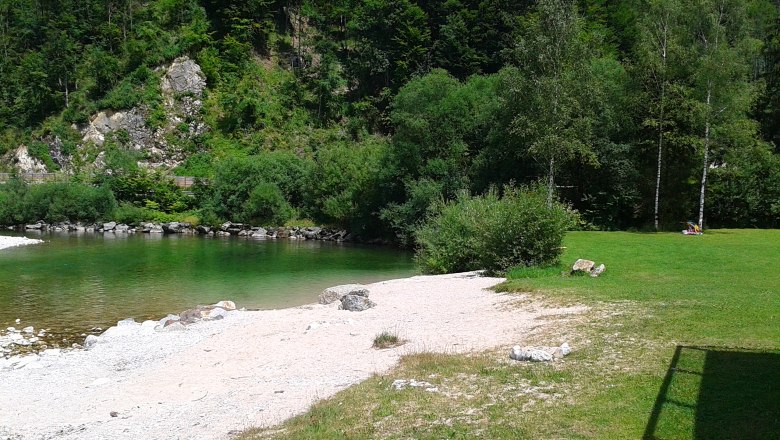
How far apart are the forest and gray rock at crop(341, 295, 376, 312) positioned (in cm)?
1033

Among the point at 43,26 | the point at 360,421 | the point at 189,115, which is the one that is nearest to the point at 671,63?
the point at 360,421

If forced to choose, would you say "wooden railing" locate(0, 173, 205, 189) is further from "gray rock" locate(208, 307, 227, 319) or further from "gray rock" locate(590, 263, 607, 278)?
"gray rock" locate(590, 263, 607, 278)

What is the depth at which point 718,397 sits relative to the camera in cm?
798

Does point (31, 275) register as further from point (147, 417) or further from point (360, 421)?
point (360, 421)

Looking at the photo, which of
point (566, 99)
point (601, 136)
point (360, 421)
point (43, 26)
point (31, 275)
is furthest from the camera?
point (43, 26)

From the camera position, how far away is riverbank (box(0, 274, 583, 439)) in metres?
10.2

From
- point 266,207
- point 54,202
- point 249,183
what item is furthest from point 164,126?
point 266,207

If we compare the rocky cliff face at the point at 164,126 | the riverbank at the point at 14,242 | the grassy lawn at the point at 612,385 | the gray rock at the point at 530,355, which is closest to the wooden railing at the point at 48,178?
the rocky cliff face at the point at 164,126

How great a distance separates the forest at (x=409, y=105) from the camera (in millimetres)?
39188

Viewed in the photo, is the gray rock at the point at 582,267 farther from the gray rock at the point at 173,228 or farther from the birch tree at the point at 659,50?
the gray rock at the point at 173,228

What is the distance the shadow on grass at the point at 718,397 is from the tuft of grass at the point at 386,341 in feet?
18.8

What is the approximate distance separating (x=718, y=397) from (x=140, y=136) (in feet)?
245

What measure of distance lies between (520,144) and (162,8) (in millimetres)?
64377

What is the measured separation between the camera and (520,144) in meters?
42.9
